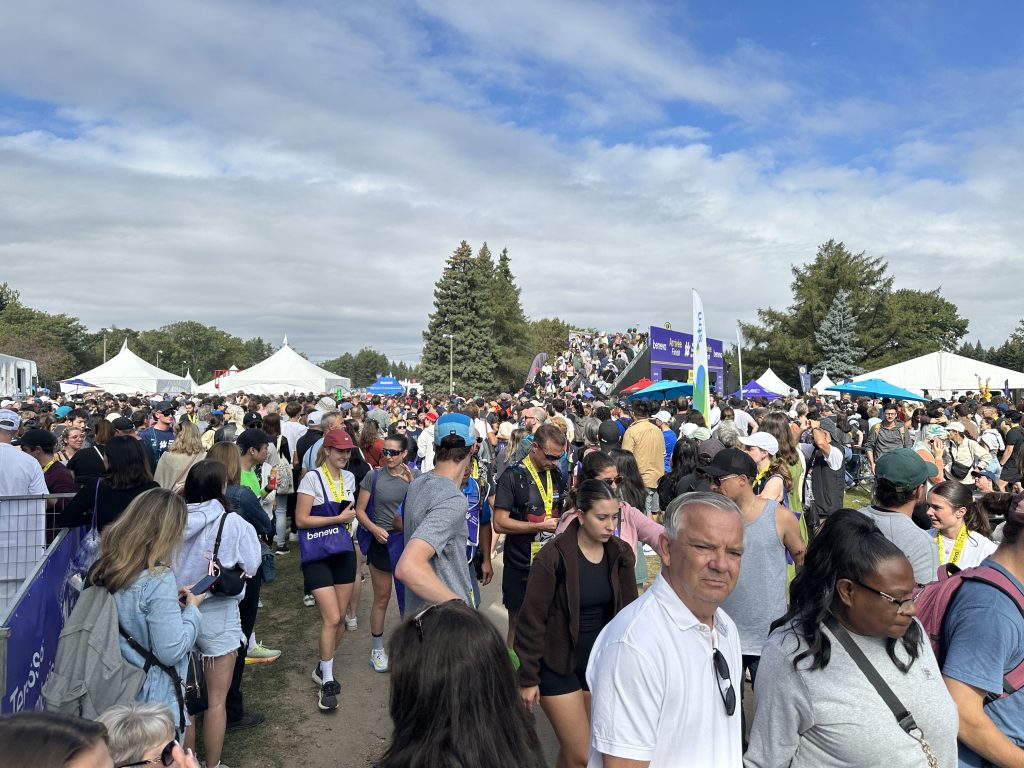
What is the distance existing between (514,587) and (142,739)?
261 centimetres

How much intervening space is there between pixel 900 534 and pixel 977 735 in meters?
1.20

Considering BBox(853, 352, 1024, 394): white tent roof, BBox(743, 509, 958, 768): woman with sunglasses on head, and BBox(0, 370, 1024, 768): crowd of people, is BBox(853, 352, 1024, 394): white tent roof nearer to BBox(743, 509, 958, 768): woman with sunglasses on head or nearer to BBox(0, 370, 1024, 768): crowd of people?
BBox(0, 370, 1024, 768): crowd of people

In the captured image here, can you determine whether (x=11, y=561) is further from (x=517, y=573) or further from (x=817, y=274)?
(x=817, y=274)

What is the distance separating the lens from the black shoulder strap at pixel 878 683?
1999mm

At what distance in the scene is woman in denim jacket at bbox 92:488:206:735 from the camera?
3080 mm

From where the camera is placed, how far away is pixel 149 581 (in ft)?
10.2

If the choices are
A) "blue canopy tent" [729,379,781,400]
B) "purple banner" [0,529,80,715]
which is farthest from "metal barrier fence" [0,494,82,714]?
"blue canopy tent" [729,379,781,400]

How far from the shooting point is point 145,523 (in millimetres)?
3143

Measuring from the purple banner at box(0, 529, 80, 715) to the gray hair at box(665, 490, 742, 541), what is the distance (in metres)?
2.95

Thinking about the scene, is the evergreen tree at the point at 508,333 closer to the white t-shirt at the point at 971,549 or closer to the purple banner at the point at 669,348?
the purple banner at the point at 669,348

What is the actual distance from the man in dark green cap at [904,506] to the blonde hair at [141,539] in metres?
3.22

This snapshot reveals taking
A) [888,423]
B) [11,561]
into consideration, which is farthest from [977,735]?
[888,423]

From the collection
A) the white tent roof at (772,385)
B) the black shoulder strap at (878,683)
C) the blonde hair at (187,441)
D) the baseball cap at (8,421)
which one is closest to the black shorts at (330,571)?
the blonde hair at (187,441)

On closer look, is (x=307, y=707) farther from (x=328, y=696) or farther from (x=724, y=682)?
(x=724, y=682)
